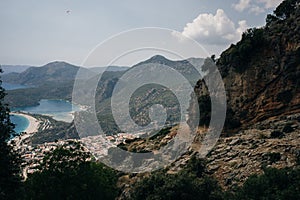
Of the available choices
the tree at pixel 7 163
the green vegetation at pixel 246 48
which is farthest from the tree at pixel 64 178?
the green vegetation at pixel 246 48

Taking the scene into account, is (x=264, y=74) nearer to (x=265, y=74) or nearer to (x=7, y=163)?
(x=265, y=74)

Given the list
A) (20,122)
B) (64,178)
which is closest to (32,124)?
(20,122)

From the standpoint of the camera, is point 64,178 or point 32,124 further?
point 32,124

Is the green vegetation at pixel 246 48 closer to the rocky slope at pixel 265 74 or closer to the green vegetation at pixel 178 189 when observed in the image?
the rocky slope at pixel 265 74

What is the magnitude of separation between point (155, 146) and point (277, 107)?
16.8 m

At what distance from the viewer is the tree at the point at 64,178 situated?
1352 cm

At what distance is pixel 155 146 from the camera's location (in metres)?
36.6

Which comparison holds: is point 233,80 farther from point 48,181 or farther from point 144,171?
point 48,181

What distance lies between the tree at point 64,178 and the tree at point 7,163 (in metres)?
0.83

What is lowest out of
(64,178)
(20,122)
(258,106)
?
(20,122)

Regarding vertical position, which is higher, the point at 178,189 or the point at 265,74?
the point at 265,74

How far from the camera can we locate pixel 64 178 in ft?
45.4

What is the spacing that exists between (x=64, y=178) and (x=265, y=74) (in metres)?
22.9

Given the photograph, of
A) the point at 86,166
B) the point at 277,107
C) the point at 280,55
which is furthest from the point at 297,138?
the point at 86,166
